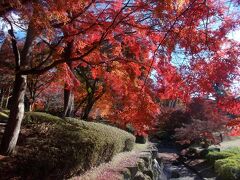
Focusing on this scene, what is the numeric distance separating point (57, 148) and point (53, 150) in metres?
0.25

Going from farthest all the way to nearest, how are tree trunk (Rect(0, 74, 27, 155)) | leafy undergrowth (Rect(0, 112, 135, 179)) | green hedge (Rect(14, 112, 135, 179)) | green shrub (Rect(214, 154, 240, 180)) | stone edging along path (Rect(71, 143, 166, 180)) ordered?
1. green shrub (Rect(214, 154, 240, 180))
2. stone edging along path (Rect(71, 143, 166, 180))
3. tree trunk (Rect(0, 74, 27, 155))
4. green hedge (Rect(14, 112, 135, 179))
5. leafy undergrowth (Rect(0, 112, 135, 179))

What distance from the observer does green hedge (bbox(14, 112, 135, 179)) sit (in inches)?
321

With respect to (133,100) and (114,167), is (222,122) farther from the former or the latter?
(114,167)

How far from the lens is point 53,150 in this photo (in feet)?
29.3

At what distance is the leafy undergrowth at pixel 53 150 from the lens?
805cm

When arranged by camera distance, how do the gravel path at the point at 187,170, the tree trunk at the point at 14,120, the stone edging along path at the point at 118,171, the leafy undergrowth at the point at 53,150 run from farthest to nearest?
the gravel path at the point at 187,170
the stone edging along path at the point at 118,171
the tree trunk at the point at 14,120
the leafy undergrowth at the point at 53,150

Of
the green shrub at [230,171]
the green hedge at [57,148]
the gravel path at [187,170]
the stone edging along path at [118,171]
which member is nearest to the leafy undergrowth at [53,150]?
Answer: the green hedge at [57,148]

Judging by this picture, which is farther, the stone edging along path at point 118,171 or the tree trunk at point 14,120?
the stone edging along path at point 118,171

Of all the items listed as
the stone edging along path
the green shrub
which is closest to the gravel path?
the green shrub

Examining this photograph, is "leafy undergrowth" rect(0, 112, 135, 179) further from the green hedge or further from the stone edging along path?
the stone edging along path

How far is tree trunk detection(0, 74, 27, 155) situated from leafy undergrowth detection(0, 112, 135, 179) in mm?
346

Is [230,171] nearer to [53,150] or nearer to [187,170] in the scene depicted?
[187,170]

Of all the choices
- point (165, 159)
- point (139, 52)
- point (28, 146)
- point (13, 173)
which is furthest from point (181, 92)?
point (165, 159)

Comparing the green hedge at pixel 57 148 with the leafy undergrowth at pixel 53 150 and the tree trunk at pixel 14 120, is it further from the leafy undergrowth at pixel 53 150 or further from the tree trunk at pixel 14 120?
the tree trunk at pixel 14 120
